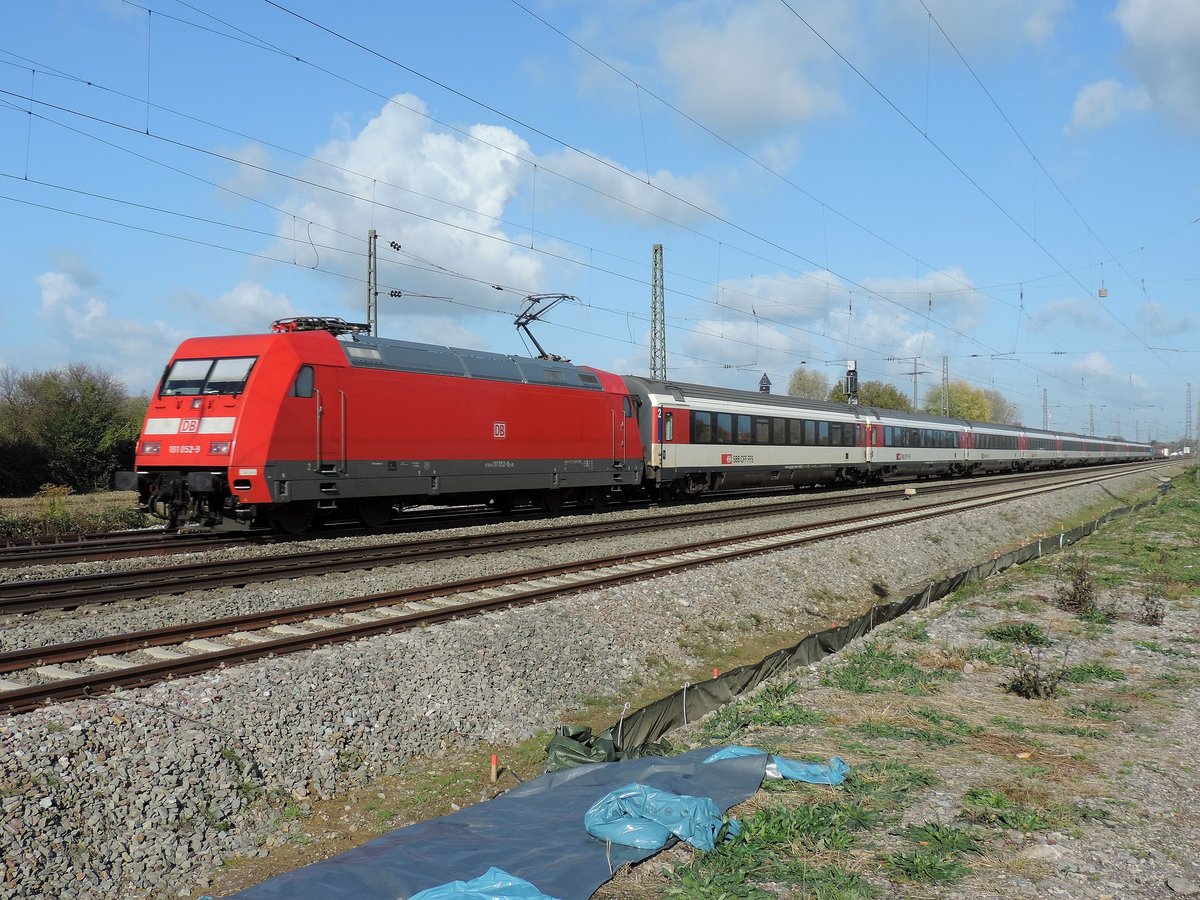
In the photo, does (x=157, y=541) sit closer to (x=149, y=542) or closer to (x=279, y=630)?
(x=149, y=542)

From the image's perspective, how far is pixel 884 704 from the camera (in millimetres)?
8148

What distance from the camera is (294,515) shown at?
16.1 metres

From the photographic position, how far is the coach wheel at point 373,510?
57.3 feet

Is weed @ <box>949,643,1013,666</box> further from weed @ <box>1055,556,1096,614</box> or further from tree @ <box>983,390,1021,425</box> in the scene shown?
tree @ <box>983,390,1021,425</box>

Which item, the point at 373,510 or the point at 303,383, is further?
the point at 373,510

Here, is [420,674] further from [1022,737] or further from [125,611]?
[1022,737]

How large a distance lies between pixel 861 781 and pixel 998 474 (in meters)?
59.7

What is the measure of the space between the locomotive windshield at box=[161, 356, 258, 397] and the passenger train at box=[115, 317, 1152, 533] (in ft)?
0.10

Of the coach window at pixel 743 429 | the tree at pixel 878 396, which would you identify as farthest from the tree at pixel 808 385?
the coach window at pixel 743 429

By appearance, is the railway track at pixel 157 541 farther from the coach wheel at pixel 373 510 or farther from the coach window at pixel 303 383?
the coach window at pixel 303 383

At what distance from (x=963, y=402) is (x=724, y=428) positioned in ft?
305

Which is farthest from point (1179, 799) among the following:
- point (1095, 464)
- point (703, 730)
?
point (1095, 464)

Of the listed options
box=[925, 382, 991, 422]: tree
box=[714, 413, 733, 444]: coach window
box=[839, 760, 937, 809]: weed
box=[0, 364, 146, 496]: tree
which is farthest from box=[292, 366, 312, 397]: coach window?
box=[925, 382, 991, 422]: tree

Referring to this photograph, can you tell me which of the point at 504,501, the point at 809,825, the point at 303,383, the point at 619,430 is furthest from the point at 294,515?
the point at 809,825
